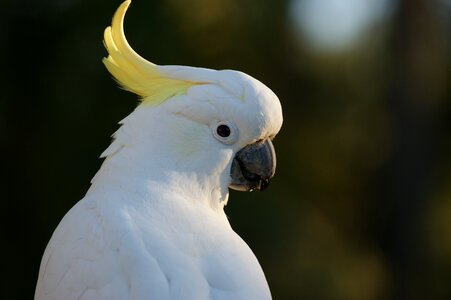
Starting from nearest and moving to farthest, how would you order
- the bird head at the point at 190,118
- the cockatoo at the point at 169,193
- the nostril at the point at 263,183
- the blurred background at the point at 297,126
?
1. the cockatoo at the point at 169,193
2. the bird head at the point at 190,118
3. the nostril at the point at 263,183
4. the blurred background at the point at 297,126

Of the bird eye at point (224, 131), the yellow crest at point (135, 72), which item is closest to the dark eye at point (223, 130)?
the bird eye at point (224, 131)

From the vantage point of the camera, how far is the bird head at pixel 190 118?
2.06 meters

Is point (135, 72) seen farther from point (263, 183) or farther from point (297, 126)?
point (297, 126)

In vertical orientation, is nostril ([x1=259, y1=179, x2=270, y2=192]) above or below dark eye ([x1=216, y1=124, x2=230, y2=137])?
below

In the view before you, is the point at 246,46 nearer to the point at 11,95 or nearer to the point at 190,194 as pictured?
the point at 11,95

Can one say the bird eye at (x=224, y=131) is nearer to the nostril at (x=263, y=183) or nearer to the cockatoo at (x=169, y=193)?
the cockatoo at (x=169, y=193)

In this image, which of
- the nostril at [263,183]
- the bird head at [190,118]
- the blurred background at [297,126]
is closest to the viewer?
the bird head at [190,118]

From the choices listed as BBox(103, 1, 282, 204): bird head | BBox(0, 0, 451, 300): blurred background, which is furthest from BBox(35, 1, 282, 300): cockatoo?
BBox(0, 0, 451, 300): blurred background

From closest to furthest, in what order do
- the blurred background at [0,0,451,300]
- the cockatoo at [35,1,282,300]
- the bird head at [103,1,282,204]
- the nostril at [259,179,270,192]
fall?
the cockatoo at [35,1,282,300] < the bird head at [103,1,282,204] < the nostril at [259,179,270,192] < the blurred background at [0,0,451,300]

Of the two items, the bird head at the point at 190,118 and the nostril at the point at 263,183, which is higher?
the bird head at the point at 190,118

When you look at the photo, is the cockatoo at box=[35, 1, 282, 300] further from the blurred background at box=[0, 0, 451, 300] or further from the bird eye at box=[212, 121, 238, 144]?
the blurred background at box=[0, 0, 451, 300]

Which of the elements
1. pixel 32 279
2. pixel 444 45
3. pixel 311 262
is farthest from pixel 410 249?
pixel 32 279

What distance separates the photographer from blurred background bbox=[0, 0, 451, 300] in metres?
5.27

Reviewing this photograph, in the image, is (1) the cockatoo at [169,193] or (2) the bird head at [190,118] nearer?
(1) the cockatoo at [169,193]
